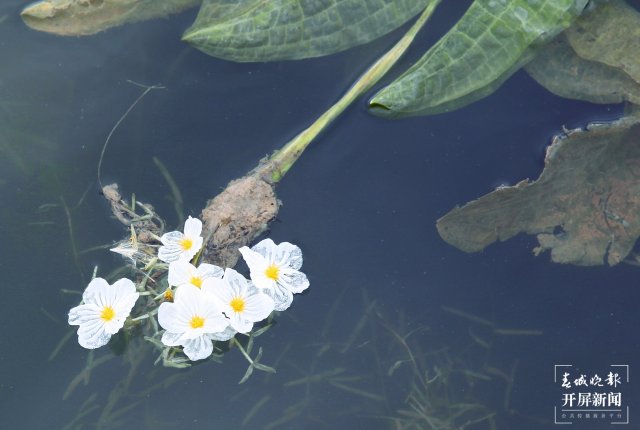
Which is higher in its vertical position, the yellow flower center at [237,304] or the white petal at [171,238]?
the white petal at [171,238]

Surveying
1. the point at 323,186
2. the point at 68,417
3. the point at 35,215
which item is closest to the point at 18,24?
the point at 35,215

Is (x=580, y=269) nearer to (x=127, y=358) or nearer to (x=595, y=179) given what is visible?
(x=595, y=179)

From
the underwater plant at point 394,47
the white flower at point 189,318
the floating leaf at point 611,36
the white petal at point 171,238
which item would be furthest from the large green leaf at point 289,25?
the white flower at point 189,318

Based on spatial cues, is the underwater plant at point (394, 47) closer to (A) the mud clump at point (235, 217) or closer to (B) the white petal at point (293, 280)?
(A) the mud clump at point (235, 217)

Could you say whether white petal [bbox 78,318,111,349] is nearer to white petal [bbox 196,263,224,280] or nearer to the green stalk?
white petal [bbox 196,263,224,280]

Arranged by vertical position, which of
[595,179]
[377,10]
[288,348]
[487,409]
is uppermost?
[377,10]

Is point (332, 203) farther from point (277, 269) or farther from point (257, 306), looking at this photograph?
point (257, 306)
